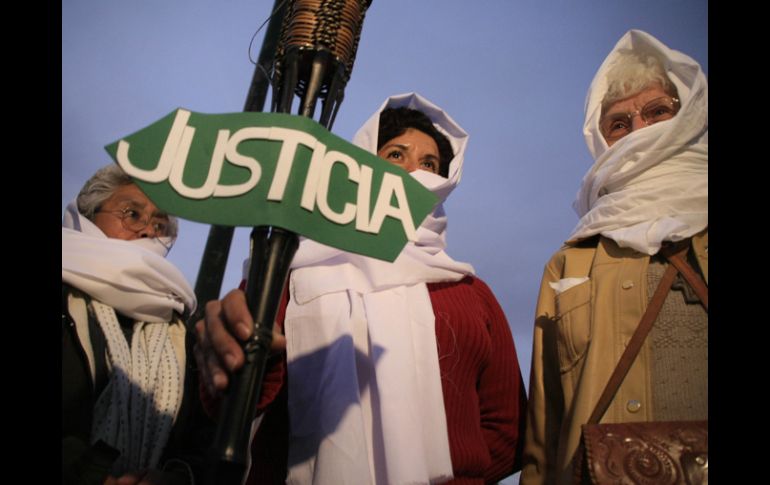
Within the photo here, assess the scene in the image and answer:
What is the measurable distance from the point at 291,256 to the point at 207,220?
7.1 inches

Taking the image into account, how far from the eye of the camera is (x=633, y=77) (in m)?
2.35

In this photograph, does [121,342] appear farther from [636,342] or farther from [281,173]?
[636,342]

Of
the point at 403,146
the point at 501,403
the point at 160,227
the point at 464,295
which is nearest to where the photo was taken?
the point at 501,403

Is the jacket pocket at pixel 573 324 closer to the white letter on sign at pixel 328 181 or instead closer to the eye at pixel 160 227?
the white letter on sign at pixel 328 181

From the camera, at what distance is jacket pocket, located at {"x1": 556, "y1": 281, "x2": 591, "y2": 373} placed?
1869 millimetres

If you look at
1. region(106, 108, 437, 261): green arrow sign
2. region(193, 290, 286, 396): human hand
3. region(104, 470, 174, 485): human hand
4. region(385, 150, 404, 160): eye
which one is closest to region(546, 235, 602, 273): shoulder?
region(385, 150, 404, 160): eye

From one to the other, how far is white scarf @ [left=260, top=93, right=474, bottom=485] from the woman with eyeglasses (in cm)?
36

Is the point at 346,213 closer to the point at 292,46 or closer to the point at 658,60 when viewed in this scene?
the point at 292,46

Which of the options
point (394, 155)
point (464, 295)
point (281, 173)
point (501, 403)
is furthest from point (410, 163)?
point (281, 173)

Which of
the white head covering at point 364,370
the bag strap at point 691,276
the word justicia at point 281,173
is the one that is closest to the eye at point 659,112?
the bag strap at point 691,276

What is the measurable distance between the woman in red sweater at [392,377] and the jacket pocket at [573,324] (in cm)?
26

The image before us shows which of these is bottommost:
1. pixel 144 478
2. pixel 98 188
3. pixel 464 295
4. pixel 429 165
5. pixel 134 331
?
pixel 144 478

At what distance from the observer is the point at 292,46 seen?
4.83 ft

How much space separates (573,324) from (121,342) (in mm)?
1320
